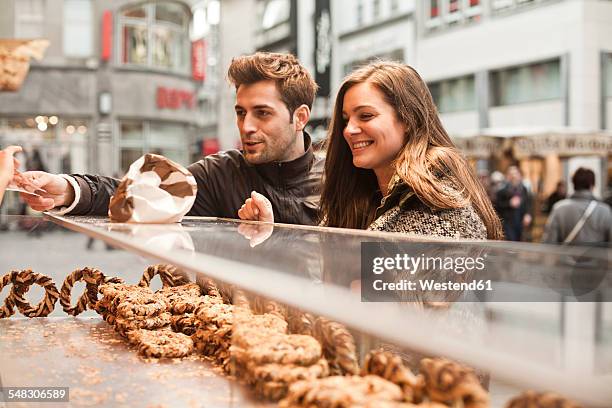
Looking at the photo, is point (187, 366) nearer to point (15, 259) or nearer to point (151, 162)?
point (151, 162)

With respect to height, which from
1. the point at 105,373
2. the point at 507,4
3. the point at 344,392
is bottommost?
the point at 105,373

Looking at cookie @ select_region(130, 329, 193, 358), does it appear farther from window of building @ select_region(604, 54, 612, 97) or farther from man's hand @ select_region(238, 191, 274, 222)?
window of building @ select_region(604, 54, 612, 97)

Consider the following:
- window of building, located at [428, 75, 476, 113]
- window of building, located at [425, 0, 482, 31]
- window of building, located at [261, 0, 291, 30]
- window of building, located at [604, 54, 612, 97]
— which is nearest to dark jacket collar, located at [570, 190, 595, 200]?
window of building, located at [604, 54, 612, 97]

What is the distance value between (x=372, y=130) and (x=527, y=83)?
13282 millimetres

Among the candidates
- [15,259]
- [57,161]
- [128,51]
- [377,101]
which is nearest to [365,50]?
[128,51]

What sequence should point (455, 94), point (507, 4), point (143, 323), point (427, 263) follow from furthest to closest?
1. point (455, 94)
2. point (507, 4)
3. point (143, 323)
4. point (427, 263)

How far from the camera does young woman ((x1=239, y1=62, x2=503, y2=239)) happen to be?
1.78m

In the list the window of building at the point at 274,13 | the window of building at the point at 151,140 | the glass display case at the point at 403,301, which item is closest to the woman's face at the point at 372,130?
the glass display case at the point at 403,301

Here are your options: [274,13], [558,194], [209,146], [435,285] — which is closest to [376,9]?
[274,13]

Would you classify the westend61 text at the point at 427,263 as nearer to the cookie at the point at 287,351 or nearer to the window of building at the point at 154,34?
the cookie at the point at 287,351

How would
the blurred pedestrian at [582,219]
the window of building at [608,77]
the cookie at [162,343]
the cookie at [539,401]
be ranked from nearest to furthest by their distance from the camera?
the cookie at [539,401]
the cookie at [162,343]
the blurred pedestrian at [582,219]
the window of building at [608,77]

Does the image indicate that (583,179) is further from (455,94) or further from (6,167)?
(455,94)

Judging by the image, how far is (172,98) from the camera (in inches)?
670

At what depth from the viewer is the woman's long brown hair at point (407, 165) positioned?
1.81 m
